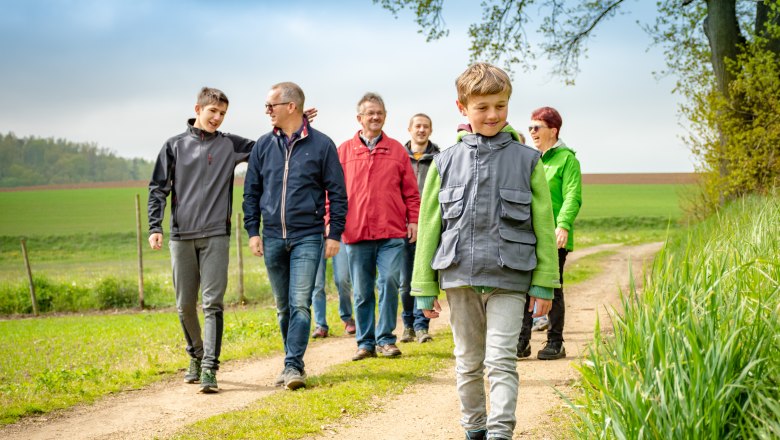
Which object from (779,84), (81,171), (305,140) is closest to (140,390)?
(305,140)

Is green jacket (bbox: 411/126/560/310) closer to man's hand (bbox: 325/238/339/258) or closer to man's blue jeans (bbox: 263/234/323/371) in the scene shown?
man's blue jeans (bbox: 263/234/323/371)

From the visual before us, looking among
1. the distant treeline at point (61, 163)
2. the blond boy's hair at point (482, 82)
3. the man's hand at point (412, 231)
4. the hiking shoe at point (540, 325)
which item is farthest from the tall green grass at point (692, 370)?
the distant treeline at point (61, 163)

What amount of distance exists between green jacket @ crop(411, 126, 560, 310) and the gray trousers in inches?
118

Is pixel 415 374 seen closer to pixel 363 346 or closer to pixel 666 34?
pixel 363 346

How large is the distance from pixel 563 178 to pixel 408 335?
293 cm

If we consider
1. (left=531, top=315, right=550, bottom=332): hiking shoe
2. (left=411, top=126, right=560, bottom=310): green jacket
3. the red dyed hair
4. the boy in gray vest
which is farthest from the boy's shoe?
(left=531, top=315, right=550, bottom=332): hiking shoe

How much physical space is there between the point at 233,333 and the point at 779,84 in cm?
1306

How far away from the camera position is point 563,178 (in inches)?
303

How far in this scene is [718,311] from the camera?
4449 millimetres

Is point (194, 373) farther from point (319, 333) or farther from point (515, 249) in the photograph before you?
point (515, 249)

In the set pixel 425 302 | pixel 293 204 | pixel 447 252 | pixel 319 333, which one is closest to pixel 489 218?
pixel 447 252

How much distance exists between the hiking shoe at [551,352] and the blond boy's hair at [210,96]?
12.2 ft

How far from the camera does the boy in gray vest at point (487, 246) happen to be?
4.52 m

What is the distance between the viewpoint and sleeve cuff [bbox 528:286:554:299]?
4551mm
